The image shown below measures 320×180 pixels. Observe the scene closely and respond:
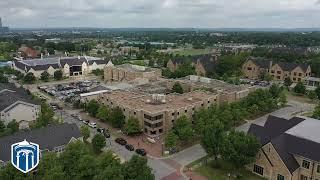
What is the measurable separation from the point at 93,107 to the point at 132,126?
1340cm

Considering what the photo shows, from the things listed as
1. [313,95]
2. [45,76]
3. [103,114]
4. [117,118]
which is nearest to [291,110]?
[313,95]

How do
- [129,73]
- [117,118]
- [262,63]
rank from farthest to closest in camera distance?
[262,63] → [129,73] → [117,118]

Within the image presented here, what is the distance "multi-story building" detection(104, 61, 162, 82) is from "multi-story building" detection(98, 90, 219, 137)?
2416 centimetres

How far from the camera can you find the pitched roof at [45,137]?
1693 inches

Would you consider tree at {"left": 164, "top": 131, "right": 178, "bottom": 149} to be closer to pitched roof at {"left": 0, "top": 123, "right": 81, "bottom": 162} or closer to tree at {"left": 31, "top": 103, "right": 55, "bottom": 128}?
pitched roof at {"left": 0, "top": 123, "right": 81, "bottom": 162}

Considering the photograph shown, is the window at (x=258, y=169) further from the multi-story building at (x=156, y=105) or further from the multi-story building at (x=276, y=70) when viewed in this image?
the multi-story building at (x=276, y=70)

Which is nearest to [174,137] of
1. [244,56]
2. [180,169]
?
[180,169]

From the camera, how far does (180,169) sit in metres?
43.7

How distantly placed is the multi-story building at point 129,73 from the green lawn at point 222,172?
163 feet

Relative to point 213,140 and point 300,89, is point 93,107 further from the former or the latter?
point 300,89

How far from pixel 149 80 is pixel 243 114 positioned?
36452 millimetres

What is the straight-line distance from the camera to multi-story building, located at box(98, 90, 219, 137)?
55.9 metres

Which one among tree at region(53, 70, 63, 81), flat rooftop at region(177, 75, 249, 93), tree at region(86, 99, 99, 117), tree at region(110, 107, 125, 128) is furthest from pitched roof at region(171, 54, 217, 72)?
tree at region(110, 107, 125, 128)

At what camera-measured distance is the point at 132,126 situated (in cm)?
5553
